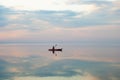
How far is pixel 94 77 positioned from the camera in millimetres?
31172

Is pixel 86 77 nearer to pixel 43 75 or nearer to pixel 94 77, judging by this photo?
pixel 94 77

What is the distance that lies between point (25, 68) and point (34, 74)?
4.63 m

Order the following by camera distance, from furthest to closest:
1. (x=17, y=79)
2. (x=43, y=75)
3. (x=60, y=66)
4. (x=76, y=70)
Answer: (x=60, y=66), (x=76, y=70), (x=43, y=75), (x=17, y=79)

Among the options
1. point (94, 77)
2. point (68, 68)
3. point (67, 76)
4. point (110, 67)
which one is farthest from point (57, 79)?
point (110, 67)

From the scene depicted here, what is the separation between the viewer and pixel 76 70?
115ft

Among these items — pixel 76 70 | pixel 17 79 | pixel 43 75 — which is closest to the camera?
pixel 17 79

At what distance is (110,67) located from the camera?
123ft

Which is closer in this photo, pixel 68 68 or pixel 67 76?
pixel 67 76

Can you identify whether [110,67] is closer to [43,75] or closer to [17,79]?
[43,75]

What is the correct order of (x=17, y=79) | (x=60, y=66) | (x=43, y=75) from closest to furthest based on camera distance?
(x=17, y=79) < (x=43, y=75) < (x=60, y=66)

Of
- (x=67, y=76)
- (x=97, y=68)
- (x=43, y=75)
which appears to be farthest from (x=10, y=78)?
(x=97, y=68)

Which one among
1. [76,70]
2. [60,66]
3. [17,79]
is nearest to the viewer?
[17,79]

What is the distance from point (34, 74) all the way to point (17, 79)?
9.93 ft

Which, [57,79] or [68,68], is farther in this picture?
[68,68]
